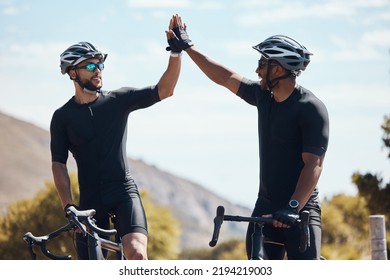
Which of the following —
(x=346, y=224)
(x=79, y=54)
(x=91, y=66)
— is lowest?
(x=346, y=224)

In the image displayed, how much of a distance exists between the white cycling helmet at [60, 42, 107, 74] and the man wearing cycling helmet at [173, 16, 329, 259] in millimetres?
1614

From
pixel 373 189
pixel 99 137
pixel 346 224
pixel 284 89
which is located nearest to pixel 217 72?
pixel 284 89

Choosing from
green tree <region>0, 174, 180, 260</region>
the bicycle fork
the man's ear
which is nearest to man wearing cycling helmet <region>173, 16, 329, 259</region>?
the bicycle fork

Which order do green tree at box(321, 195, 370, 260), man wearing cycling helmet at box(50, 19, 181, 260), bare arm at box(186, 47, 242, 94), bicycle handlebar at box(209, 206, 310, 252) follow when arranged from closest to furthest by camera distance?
bicycle handlebar at box(209, 206, 310, 252) < bare arm at box(186, 47, 242, 94) < man wearing cycling helmet at box(50, 19, 181, 260) < green tree at box(321, 195, 370, 260)

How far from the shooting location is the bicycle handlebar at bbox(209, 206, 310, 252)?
8.48 metres

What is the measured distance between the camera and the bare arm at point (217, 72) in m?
9.81

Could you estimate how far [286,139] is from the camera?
361 inches

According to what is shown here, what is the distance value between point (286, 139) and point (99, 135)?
188 centimetres

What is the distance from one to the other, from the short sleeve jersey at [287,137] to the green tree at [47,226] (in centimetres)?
3807

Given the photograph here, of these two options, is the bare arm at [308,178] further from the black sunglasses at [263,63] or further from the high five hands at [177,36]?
the high five hands at [177,36]

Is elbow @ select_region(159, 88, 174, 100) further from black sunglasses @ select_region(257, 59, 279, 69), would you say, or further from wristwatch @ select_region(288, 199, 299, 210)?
wristwatch @ select_region(288, 199, 299, 210)

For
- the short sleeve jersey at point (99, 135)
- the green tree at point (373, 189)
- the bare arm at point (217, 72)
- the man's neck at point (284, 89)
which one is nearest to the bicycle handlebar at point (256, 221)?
the man's neck at point (284, 89)

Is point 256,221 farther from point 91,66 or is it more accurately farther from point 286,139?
point 91,66
